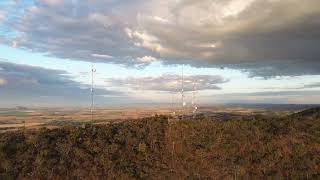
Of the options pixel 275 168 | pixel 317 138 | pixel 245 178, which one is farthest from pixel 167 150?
pixel 317 138

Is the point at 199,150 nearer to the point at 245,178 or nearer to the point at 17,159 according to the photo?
the point at 245,178

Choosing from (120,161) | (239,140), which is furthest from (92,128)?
(239,140)

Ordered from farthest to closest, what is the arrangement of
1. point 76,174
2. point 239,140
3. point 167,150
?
1. point 239,140
2. point 167,150
3. point 76,174

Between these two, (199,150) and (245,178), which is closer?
(245,178)

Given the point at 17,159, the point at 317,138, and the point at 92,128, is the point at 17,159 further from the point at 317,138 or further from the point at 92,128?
the point at 317,138

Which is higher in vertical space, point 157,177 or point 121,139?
point 121,139

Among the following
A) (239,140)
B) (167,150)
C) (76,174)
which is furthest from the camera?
(239,140)

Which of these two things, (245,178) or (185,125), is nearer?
(245,178)

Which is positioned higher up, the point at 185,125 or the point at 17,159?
the point at 185,125
